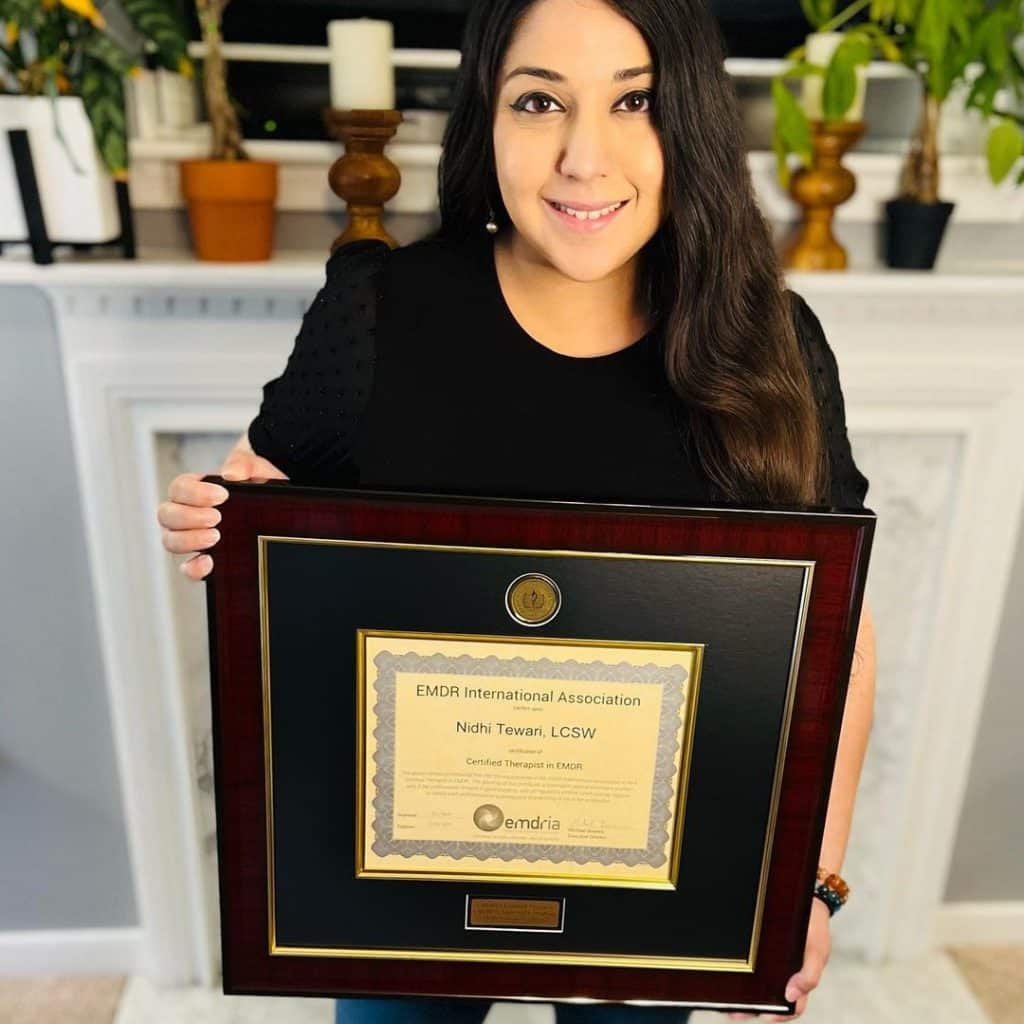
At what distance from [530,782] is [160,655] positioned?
2.72ft

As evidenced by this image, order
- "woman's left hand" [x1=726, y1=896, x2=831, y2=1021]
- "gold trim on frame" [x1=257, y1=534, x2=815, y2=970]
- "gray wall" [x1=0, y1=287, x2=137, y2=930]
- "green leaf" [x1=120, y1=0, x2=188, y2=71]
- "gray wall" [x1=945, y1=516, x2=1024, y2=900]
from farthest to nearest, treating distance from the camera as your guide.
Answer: "gray wall" [x1=945, y1=516, x2=1024, y2=900]
"gray wall" [x1=0, y1=287, x2=137, y2=930]
"green leaf" [x1=120, y1=0, x2=188, y2=71]
"woman's left hand" [x1=726, y1=896, x2=831, y2=1021]
"gold trim on frame" [x1=257, y1=534, x2=815, y2=970]

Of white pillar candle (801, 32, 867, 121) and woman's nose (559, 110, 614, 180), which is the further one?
white pillar candle (801, 32, 867, 121)

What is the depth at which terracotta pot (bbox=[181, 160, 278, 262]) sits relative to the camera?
1100 mm

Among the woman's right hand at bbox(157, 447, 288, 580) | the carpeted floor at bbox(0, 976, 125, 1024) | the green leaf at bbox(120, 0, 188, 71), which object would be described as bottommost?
the carpeted floor at bbox(0, 976, 125, 1024)

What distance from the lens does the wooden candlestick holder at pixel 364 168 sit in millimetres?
1064

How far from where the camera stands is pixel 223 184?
1.10 m

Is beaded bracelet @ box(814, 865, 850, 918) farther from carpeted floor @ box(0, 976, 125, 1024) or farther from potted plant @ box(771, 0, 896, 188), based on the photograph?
carpeted floor @ box(0, 976, 125, 1024)

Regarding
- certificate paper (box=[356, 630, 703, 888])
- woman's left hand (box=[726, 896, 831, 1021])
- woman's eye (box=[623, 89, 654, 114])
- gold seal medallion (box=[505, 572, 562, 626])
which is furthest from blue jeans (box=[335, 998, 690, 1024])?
woman's eye (box=[623, 89, 654, 114])

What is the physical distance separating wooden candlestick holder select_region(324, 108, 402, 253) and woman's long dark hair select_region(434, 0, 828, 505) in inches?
11.0

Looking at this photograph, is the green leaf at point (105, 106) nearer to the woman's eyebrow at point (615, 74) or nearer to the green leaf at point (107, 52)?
the green leaf at point (107, 52)

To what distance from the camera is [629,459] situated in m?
0.77

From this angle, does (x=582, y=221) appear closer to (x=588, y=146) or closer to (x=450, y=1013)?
Result: (x=588, y=146)

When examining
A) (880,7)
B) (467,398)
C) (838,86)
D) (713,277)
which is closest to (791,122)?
(838,86)

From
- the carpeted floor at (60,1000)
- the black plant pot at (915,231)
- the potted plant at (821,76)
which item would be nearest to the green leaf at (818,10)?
the potted plant at (821,76)
